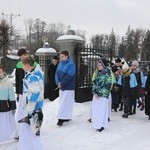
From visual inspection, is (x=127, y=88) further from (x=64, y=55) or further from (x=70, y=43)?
(x=64, y=55)

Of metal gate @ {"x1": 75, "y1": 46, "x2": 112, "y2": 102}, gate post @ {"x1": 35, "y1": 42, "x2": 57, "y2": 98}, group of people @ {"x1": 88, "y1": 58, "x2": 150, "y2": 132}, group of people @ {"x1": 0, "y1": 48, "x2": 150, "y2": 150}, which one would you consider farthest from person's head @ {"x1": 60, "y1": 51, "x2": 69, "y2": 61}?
gate post @ {"x1": 35, "y1": 42, "x2": 57, "y2": 98}

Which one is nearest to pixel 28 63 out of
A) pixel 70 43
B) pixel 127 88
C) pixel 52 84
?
pixel 127 88

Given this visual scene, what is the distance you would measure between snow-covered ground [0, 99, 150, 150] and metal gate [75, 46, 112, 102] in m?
1.12

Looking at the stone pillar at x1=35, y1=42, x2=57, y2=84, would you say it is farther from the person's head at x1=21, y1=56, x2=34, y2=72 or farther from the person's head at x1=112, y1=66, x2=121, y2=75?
the person's head at x1=21, y1=56, x2=34, y2=72

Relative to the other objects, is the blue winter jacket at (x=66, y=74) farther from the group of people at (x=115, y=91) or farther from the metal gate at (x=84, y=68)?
the metal gate at (x=84, y=68)

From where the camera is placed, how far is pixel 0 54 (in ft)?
149

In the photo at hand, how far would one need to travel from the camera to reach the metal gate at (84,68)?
10.6 m

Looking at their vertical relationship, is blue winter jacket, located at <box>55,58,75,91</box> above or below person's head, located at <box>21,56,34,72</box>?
below

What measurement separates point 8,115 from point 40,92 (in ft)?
5.02

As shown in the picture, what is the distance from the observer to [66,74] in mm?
7996

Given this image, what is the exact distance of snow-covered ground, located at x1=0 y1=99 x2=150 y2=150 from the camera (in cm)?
652

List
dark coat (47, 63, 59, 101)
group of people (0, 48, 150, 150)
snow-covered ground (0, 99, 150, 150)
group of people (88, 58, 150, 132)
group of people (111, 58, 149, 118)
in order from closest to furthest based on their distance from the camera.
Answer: group of people (0, 48, 150, 150) < snow-covered ground (0, 99, 150, 150) < group of people (88, 58, 150, 132) < group of people (111, 58, 149, 118) < dark coat (47, 63, 59, 101)

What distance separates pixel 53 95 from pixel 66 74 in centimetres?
342

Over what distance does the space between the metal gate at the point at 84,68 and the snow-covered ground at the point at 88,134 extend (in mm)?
1116
